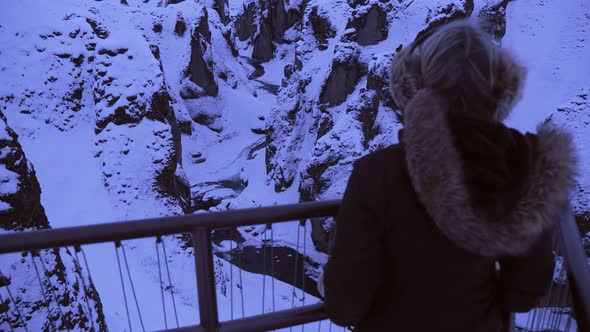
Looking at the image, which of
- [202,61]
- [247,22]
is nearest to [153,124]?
[202,61]

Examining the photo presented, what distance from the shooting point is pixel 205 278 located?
2.71 metres

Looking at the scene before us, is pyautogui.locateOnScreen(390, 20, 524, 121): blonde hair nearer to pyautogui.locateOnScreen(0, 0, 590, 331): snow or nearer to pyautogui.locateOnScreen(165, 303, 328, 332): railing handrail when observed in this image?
pyautogui.locateOnScreen(165, 303, 328, 332): railing handrail

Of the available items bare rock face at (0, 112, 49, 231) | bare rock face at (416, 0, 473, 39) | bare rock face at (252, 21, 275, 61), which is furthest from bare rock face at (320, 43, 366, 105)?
bare rock face at (252, 21, 275, 61)

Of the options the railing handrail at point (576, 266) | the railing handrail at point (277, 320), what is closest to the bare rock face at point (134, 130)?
the railing handrail at point (277, 320)

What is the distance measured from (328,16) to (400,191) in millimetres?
34993

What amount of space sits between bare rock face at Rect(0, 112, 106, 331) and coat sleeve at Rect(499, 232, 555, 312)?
663cm

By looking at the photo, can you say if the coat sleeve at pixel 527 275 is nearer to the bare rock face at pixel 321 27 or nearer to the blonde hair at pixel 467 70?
the blonde hair at pixel 467 70

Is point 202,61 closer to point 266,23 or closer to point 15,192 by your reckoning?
point 266,23

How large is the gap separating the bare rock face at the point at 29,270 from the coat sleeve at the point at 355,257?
6270 mm

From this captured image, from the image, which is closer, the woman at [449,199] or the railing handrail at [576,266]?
the woman at [449,199]

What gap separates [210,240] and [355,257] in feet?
4.46

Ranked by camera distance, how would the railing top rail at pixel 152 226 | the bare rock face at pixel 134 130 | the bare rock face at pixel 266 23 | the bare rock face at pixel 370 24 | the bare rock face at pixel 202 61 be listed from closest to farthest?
the railing top rail at pixel 152 226 < the bare rock face at pixel 134 130 < the bare rock face at pixel 370 24 < the bare rock face at pixel 202 61 < the bare rock face at pixel 266 23

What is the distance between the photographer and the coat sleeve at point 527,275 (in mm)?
1593

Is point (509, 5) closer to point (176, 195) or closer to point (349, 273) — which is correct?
point (176, 195)
